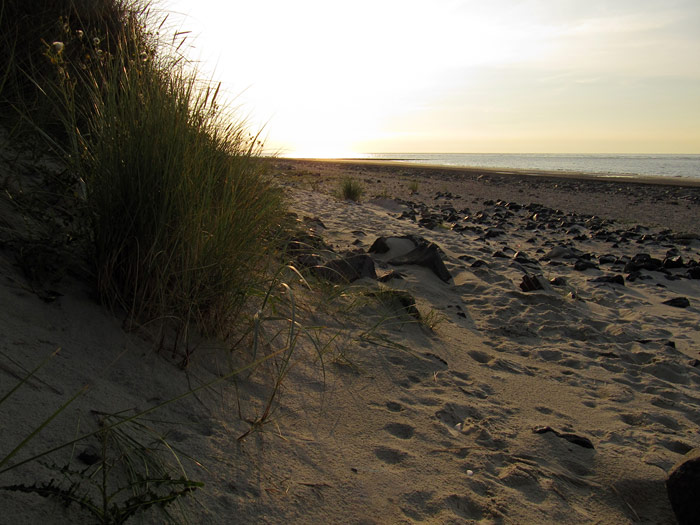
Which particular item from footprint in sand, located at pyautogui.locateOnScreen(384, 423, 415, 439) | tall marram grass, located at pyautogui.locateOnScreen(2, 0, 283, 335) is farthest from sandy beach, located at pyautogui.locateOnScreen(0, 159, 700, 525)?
tall marram grass, located at pyautogui.locateOnScreen(2, 0, 283, 335)

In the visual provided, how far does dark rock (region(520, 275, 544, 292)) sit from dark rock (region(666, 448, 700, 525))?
2.79 meters

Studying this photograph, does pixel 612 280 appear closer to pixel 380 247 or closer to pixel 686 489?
pixel 380 247

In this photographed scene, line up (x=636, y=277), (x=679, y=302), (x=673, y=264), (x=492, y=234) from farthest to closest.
Result: (x=492, y=234)
(x=673, y=264)
(x=636, y=277)
(x=679, y=302)

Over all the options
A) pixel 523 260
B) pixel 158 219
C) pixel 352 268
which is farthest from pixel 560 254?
pixel 158 219

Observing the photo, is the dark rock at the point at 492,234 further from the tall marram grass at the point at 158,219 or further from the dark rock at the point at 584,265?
the tall marram grass at the point at 158,219

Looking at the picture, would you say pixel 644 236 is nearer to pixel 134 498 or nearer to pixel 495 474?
pixel 495 474

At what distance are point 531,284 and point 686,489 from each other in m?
2.96

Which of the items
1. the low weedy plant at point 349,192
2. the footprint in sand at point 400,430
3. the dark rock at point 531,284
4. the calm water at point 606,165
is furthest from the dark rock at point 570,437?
the calm water at point 606,165

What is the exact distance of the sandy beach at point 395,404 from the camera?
153 cm

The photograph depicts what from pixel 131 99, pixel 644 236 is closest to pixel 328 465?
pixel 131 99

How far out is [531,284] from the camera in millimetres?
4617

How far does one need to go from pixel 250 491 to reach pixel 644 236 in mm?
8767

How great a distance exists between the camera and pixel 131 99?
212 centimetres

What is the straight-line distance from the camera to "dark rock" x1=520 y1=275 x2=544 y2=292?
4.60 metres
